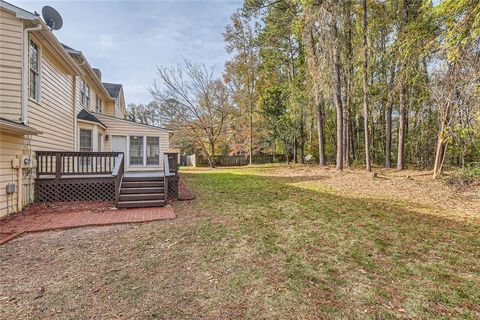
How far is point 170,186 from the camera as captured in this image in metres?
7.72

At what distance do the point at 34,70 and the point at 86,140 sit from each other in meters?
4.03

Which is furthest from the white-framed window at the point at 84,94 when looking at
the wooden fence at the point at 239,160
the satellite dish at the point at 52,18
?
the wooden fence at the point at 239,160

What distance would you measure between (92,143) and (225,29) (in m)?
17.2

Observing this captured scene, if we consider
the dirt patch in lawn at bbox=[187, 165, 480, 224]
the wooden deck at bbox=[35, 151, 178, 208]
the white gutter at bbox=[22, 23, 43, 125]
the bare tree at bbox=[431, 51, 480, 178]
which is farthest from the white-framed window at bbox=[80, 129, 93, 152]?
the bare tree at bbox=[431, 51, 480, 178]

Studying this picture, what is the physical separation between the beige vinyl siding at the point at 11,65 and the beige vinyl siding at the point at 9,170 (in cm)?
→ 56

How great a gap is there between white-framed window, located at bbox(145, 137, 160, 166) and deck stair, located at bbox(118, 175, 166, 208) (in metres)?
4.55

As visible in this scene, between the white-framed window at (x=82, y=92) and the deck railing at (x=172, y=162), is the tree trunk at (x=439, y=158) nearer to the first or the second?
the deck railing at (x=172, y=162)

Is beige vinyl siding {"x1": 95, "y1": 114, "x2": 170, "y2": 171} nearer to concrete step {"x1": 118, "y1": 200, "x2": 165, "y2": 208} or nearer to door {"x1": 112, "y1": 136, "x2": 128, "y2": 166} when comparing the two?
door {"x1": 112, "y1": 136, "x2": 128, "y2": 166}

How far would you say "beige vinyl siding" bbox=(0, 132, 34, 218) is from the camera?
Result: 5.18 m

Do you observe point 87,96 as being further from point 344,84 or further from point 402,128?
point 402,128

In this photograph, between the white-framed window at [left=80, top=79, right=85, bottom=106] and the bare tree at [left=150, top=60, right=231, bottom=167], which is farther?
the bare tree at [left=150, top=60, right=231, bottom=167]

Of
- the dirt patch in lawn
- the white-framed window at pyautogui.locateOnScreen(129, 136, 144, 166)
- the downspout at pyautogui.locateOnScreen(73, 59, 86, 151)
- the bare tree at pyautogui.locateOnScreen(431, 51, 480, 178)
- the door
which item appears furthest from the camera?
the white-framed window at pyautogui.locateOnScreen(129, 136, 144, 166)

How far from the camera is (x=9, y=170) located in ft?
17.8

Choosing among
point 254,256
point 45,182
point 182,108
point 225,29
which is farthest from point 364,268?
point 225,29
